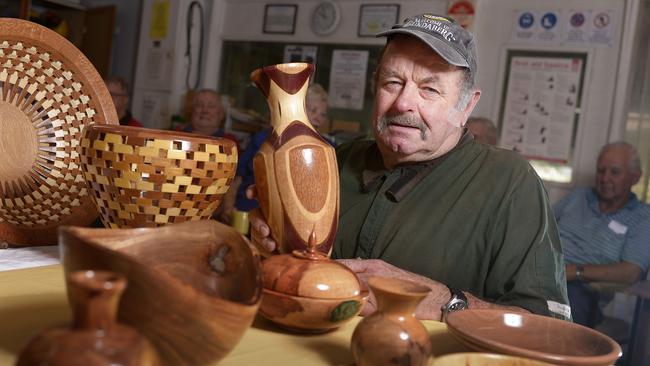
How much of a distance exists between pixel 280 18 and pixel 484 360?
4.74m

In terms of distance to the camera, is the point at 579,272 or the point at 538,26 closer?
the point at 579,272

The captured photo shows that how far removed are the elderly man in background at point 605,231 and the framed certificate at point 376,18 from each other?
5.72ft

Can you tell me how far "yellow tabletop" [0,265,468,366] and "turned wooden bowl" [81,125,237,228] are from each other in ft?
0.51

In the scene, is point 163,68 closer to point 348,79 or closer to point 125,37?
point 125,37

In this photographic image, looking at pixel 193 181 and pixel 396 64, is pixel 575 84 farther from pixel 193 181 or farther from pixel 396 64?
pixel 193 181

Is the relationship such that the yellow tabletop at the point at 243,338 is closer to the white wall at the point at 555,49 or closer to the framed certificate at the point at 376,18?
the white wall at the point at 555,49

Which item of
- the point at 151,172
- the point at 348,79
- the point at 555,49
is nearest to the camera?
the point at 151,172

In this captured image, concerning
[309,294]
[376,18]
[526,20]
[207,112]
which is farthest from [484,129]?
[309,294]

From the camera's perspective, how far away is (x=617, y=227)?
136 inches

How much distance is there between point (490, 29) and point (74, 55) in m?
3.37

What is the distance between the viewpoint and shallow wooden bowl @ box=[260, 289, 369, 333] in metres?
0.81

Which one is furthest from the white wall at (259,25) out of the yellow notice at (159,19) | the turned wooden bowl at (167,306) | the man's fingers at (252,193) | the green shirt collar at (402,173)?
the turned wooden bowl at (167,306)

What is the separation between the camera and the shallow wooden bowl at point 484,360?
0.71 m

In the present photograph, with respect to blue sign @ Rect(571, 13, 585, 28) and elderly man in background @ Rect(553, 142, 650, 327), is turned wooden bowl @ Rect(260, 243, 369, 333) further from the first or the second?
blue sign @ Rect(571, 13, 585, 28)
